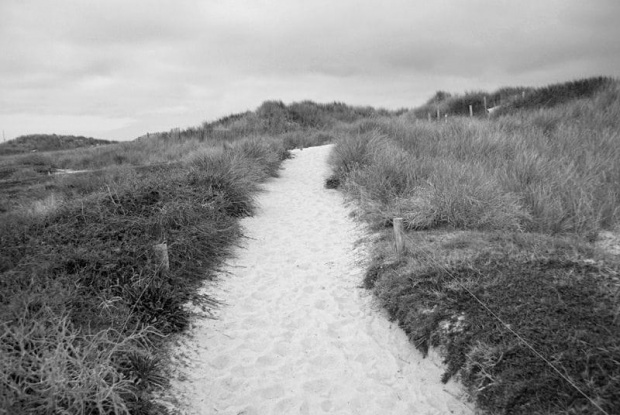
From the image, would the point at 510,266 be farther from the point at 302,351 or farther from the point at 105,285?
the point at 105,285

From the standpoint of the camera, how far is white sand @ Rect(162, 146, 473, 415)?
10.1 feet

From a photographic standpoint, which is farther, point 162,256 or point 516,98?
point 516,98

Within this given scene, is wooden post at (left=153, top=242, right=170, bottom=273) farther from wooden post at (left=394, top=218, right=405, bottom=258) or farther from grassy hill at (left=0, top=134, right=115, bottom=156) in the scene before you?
grassy hill at (left=0, top=134, right=115, bottom=156)

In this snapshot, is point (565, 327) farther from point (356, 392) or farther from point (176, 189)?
point (176, 189)

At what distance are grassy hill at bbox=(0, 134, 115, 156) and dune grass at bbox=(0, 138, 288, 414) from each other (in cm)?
2423

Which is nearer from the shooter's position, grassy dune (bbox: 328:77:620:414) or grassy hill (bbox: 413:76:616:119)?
grassy dune (bbox: 328:77:620:414)

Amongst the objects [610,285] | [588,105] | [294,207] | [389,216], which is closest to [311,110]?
[588,105]

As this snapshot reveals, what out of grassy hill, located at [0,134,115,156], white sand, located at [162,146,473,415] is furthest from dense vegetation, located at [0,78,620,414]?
grassy hill, located at [0,134,115,156]

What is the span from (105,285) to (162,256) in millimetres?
749

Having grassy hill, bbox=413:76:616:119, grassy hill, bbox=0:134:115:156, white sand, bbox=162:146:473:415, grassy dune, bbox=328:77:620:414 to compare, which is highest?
grassy hill, bbox=0:134:115:156

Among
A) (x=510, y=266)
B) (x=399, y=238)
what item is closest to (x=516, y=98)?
(x=399, y=238)

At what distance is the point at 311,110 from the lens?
1061 inches

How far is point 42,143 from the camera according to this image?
28047 millimetres

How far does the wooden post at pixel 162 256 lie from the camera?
4.55 metres
